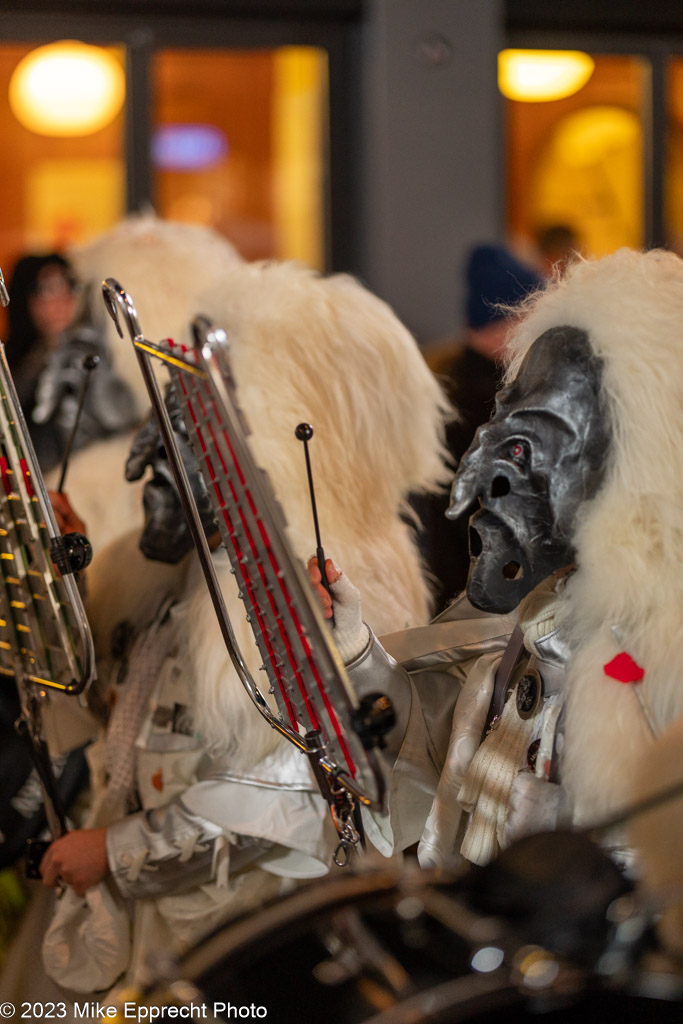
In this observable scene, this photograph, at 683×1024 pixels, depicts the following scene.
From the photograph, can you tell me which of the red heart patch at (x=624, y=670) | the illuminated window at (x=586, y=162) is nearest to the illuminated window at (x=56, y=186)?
the illuminated window at (x=586, y=162)

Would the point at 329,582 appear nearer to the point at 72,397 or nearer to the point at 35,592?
the point at 35,592

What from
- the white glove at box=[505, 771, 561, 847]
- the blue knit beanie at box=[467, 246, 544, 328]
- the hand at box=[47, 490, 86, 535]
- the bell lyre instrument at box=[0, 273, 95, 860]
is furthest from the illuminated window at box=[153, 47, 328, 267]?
the white glove at box=[505, 771, 561, 847]

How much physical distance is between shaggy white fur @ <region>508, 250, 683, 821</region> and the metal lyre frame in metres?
0.19

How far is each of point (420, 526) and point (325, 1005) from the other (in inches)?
27.4

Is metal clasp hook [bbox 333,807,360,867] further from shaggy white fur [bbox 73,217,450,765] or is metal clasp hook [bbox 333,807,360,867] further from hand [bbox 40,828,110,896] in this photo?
hand [bbox 40,828,110,896]

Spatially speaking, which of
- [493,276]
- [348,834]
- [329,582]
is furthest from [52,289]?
[348,834]

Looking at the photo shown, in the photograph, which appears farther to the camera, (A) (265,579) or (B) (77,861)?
(B) (77,861)

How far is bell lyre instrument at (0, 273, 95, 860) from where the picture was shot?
1162mm

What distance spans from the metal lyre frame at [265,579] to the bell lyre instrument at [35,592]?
0.16 metres

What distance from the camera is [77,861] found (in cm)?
140

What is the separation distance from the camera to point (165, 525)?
1.45 meters

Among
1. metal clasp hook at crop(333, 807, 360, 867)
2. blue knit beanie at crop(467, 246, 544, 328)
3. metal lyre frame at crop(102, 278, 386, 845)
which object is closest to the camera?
metal lyre frame at crop(102, 278, 386, 845)

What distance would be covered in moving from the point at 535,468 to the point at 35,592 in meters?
0.62

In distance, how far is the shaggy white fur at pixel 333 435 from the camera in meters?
1.31
